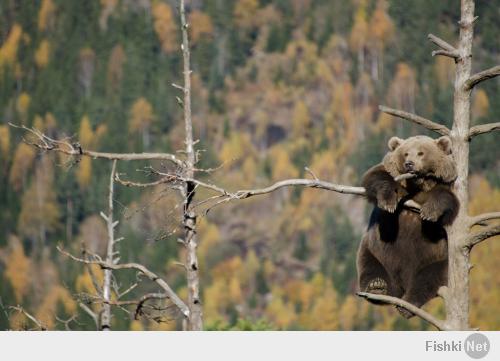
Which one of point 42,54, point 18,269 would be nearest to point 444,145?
point 18,269

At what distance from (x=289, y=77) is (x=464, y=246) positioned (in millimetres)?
125468

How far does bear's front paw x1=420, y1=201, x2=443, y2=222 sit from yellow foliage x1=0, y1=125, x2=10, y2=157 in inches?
4509

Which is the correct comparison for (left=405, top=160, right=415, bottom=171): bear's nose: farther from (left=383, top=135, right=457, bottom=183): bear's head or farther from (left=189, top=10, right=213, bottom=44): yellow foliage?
(left=189, top=10, right=213, bottom=44): yellow foliage

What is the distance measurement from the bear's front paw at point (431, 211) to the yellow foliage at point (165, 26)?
126 metres

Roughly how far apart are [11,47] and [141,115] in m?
18.4

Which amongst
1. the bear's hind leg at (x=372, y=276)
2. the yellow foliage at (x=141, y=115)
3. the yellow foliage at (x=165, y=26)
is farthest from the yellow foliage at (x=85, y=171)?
the bear's hind leg at (x=372, y=276)

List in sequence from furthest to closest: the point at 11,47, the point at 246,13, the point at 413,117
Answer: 1. the point at 246,13
2. the point at 11,47
3. the point at 413,117

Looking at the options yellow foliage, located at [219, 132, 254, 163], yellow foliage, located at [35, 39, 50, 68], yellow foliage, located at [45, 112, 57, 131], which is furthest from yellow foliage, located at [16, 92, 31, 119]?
yellow foliage, located at [219, 132, 254, 163]

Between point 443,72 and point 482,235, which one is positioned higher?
point 443,72

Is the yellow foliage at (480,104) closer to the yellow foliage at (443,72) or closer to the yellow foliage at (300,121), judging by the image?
the yellow foliage at (443,72)

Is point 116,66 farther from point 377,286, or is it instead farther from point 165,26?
point 377,286

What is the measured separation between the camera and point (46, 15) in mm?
138500

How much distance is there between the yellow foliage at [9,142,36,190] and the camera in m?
119

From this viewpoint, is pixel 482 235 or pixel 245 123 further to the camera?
pixel 245 123
